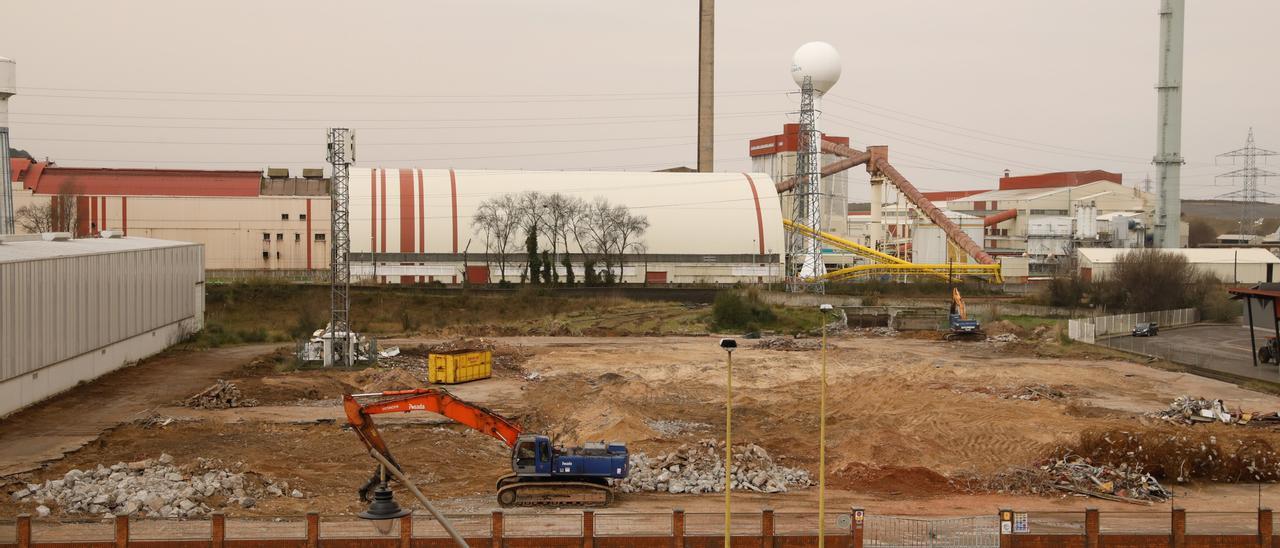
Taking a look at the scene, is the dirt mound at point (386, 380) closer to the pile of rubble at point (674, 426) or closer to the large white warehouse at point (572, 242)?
the pile of rubble at point (674, 426)

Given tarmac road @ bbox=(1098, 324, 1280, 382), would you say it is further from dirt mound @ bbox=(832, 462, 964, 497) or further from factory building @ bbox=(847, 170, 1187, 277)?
factory building @ bbox=(847, 170, 1187, 277)

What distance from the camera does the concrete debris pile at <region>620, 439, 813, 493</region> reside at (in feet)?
85.1

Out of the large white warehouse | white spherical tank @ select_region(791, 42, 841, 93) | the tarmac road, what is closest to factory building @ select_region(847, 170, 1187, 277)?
white spherical tank @ select_region(791, 42, 841, 93)

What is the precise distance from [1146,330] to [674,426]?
1363 inches

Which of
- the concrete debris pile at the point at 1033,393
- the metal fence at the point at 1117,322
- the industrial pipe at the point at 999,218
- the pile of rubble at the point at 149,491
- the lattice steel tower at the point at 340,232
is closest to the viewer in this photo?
the pile of rubble at the point at 149,491

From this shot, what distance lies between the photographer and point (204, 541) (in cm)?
1989

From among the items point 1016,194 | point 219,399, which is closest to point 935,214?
point 1016,194

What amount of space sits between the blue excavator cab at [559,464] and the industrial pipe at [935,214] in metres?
65.5

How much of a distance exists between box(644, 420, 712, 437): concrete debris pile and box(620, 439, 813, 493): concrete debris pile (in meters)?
4.31

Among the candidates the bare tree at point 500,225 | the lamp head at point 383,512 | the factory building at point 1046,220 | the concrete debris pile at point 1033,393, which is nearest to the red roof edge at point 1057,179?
the factory building at point 1046,220

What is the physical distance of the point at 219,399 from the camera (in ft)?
122

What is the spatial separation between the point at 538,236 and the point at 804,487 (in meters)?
56.2

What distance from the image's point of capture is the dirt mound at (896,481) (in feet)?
85.8

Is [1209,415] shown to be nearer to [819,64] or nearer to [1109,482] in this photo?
[1109,482]
